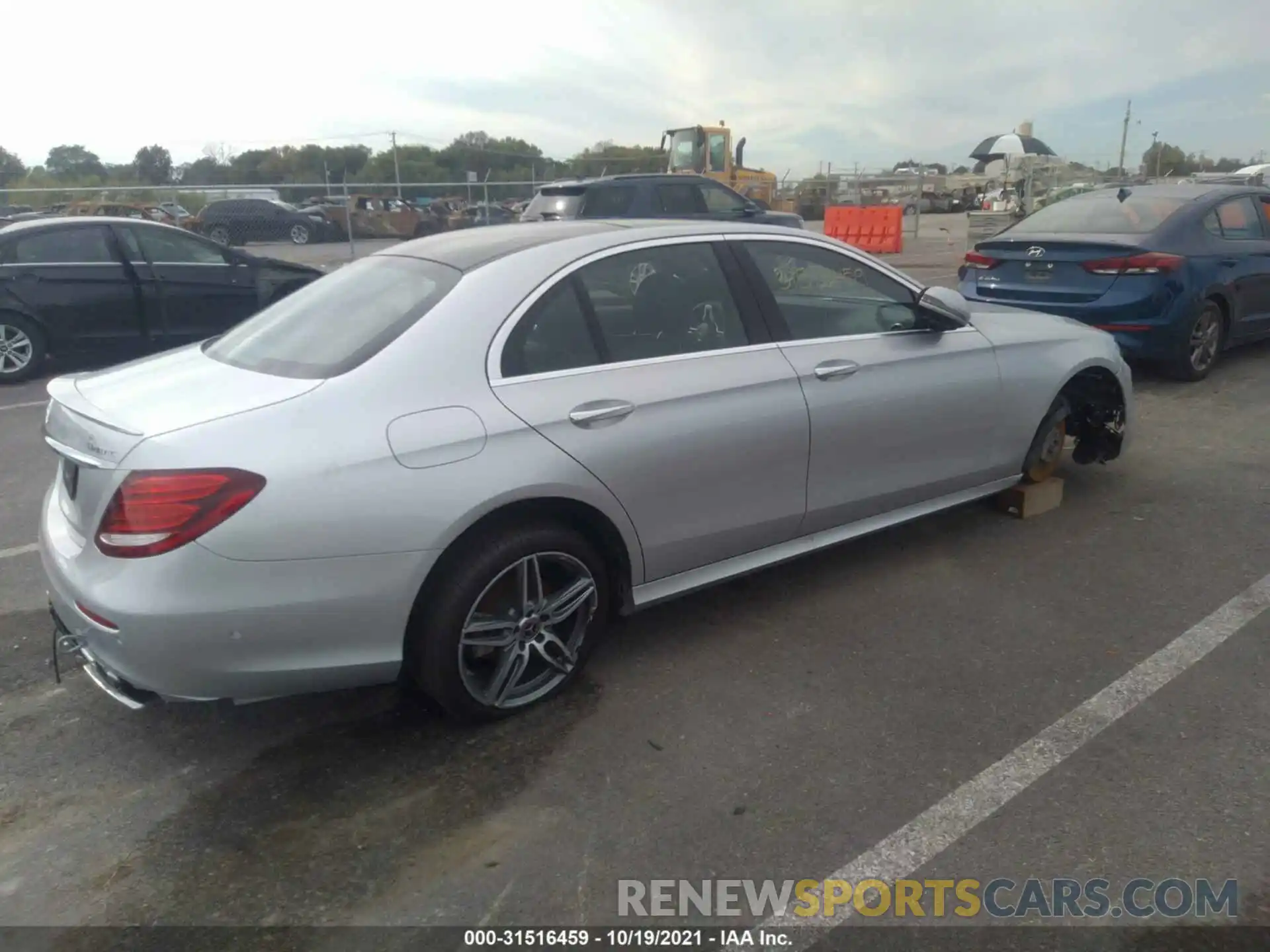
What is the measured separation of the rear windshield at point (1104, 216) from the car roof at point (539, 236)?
4.90 meters

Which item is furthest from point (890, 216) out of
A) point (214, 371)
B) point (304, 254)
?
point (214, 371)

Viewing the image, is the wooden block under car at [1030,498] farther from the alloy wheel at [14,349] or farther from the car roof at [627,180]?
the alloy wheel at [14,349]

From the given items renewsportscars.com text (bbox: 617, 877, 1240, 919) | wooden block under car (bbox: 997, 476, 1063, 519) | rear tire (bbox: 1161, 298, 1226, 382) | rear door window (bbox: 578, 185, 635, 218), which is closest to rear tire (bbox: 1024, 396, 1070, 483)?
wooden block under car (bbox: 997, 476, 1063, 519)

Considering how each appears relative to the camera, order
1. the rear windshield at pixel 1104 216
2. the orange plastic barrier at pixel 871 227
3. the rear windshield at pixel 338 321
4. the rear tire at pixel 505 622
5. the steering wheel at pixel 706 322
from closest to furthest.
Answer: the rear tire at pixel 505 622 < the rear windshield at pixel 338 321 < the steering wheel at pixel 706 322 < the rear windshield at pixel 1104 216 < the orange plastic barrier at pixel 871 227

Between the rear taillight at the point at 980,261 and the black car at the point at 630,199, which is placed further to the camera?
the black car at the point at 630,199

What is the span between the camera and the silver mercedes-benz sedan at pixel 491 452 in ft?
9.07

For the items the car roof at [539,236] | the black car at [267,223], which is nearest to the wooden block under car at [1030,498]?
the car roof at [539,236]

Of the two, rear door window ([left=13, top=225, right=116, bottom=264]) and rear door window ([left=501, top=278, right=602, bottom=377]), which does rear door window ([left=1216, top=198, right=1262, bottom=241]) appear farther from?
rear door window ([left=13, top=225, right=116, bottom=264])

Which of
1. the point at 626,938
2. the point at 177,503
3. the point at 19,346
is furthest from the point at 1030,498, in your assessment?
the point at 19,346

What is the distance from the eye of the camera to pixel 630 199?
→ 12.3 meters

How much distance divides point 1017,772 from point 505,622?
1669 millimetres

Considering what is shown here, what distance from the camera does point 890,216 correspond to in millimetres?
21328

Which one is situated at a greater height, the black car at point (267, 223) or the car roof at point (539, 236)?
the black car at point (267, 223)

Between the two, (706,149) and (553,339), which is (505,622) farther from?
(706,149)
